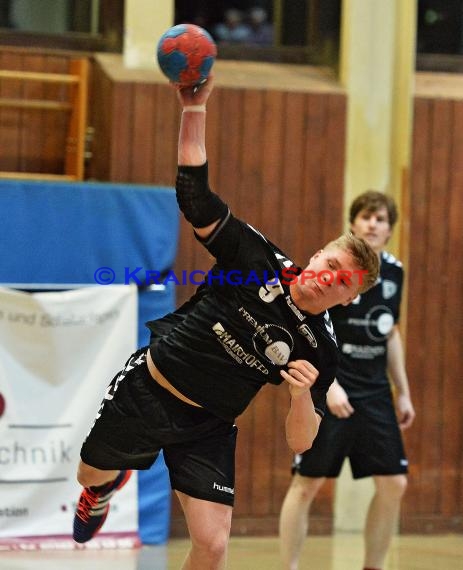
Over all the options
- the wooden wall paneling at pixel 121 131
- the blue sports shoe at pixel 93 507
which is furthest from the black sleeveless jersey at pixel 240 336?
the wooden wall paneling at pixel 121 131

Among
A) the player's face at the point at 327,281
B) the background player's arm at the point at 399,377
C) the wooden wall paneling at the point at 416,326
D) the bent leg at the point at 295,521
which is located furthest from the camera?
the wooden wall paneling at the point at 416,326

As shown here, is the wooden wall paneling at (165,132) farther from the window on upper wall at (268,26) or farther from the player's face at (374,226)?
the player's face at (374,226)

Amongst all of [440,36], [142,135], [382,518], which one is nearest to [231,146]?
[142,135]

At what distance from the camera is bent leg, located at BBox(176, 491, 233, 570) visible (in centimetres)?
436

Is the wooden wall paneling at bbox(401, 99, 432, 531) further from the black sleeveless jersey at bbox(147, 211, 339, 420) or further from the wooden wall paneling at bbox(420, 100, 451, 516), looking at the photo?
the black sleeveless jersey at bbox(147, 211, 339, 420)

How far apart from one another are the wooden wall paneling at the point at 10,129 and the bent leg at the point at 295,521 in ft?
10.2

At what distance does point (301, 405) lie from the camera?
13.9 ft

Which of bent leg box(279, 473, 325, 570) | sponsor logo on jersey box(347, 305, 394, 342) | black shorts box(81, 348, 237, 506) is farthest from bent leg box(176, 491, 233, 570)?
sponsor logo on jersey box(347, 305, 394, 342)

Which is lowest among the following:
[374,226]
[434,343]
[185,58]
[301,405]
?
[434,343]

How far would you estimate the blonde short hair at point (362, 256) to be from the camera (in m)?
4.33

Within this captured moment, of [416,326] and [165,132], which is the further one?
[416,326]

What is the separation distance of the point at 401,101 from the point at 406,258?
1.09 meters

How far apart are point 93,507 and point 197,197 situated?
1730mm

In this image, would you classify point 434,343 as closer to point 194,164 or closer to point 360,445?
point 360,445
